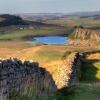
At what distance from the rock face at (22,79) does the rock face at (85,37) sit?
85.9 meters

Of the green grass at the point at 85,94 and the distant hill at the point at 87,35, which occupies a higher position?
the green grass at the point at 85,94

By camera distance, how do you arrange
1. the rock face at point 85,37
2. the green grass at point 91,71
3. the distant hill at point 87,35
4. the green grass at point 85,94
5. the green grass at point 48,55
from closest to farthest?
the green grass at point 85,94
the green grass at point 91,71
the green grass at point 48,55
the rock face at point 85,37
the distant hill at point 87,35

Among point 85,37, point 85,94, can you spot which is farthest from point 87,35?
point 85,94

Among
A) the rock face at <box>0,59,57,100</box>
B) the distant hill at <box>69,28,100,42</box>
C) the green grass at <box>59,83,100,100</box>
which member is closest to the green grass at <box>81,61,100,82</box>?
the green grass at <box>59,83,100,100</box>

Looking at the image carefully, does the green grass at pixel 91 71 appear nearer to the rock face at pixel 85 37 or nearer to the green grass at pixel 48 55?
the green grass at pixel 48 55

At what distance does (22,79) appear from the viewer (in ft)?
54.3

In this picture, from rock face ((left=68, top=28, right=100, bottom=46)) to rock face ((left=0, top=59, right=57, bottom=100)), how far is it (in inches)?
3382

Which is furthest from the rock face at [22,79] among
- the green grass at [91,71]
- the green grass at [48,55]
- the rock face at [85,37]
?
the rock face at [85,37]

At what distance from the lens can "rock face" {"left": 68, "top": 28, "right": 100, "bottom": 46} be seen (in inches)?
4277

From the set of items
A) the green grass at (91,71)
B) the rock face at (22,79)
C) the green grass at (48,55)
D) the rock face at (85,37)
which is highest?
the rock face at (22,79)

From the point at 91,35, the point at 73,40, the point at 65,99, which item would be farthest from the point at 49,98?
the point at 73,40

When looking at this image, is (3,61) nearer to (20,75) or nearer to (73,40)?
(20,75)

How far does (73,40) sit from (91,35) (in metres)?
9.28

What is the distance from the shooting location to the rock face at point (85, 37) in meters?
109
